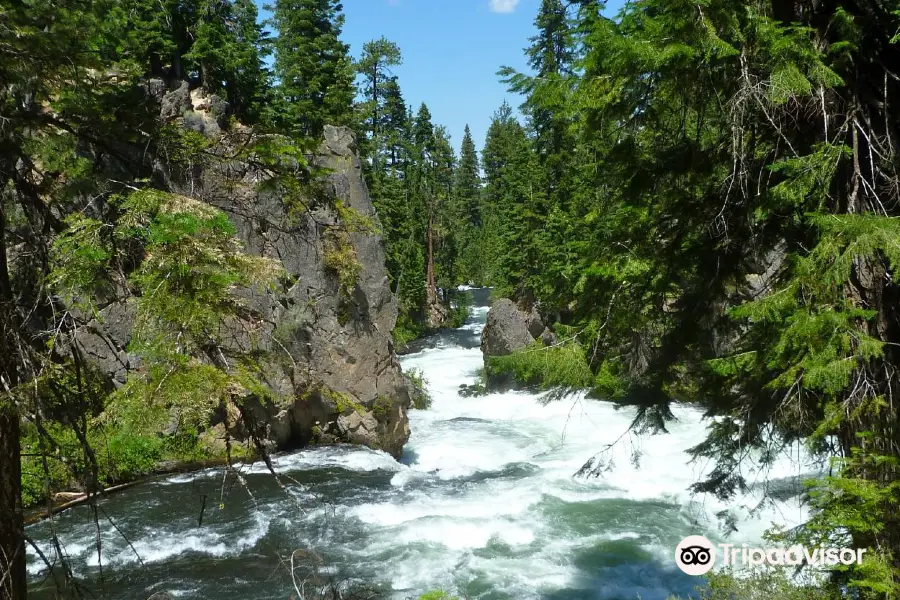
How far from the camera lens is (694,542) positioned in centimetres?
1011

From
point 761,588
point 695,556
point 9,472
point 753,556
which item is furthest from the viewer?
point 695,556

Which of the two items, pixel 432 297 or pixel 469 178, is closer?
pixel 432 297

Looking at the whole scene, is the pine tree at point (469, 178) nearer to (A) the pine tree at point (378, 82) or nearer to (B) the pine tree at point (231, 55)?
(A) the pine tree at point (378, 82)

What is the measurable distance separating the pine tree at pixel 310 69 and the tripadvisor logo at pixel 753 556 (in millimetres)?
21104

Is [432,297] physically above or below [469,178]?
below

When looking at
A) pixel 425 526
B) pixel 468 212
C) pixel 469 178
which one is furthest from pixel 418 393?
pixel 469 178

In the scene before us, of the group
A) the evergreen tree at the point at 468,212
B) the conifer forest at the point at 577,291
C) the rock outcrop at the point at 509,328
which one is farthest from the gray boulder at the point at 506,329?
the evergreen tree at the point at 468,212

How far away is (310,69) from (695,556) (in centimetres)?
2491

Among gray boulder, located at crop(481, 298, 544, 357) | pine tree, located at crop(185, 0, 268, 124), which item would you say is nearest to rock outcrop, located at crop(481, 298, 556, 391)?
gray boulder, located at crop(481, 298, 544, 357)

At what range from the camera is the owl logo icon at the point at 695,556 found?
9.26 m

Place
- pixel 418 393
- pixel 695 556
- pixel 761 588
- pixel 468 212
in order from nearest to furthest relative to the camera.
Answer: pixel 761 588 < pixel 695 556 < pixel 418 393 < pixel 468 212

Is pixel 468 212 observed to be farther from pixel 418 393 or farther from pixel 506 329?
pixel 418 393

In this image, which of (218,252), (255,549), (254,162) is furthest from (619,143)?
(255,549)

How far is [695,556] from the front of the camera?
931 cm
